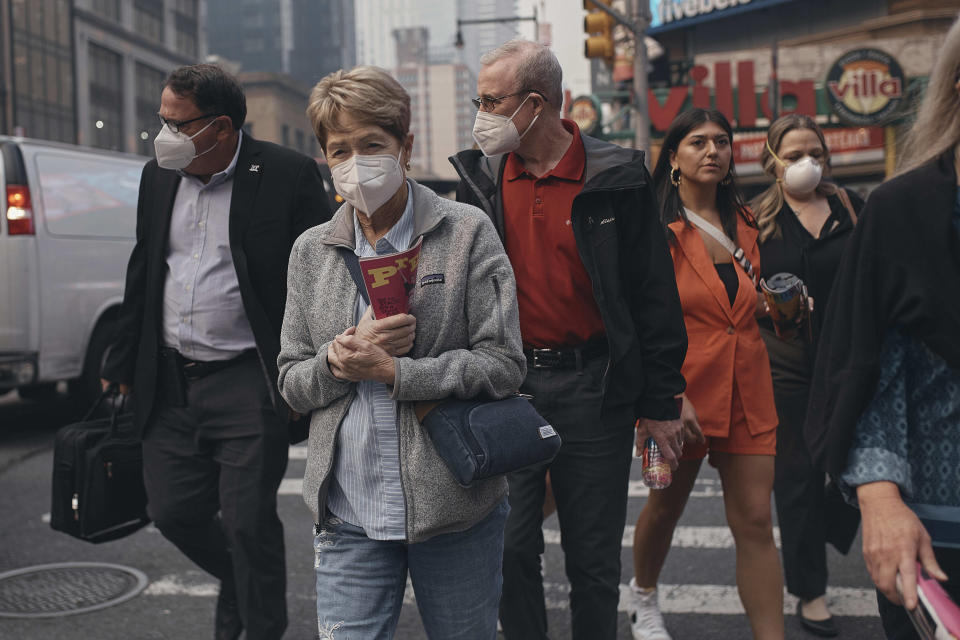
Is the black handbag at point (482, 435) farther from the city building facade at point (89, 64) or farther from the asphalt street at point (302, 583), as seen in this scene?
the city building facade at point (89, 64)

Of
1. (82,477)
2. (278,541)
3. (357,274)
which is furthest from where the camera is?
(82,477)

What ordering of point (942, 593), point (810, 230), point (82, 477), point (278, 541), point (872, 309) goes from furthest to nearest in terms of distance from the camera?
point (810, 230)
point (82, 477)
point (278, 541)
point (872, 309)
point (942, 593)

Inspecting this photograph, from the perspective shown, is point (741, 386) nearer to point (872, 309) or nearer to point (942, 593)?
point (872, 309)

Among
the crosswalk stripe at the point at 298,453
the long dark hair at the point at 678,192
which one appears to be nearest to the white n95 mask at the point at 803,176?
the long dark hair at the point at 678,192

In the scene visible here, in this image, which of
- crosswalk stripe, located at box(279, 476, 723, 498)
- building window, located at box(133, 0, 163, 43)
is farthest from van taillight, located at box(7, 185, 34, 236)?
building window, located at box(133, 0, 163, 43)

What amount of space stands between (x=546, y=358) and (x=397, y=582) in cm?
104

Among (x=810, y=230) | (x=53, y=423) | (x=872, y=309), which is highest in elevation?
(x=810, y=230)

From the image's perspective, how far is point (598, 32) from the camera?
1639 cm

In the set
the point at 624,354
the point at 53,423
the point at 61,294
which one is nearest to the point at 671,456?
the point at 624,354

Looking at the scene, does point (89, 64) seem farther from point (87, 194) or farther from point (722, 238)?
point (722, 238)

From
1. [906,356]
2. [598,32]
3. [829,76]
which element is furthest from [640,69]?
[906,356]

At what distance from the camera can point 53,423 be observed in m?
9.62

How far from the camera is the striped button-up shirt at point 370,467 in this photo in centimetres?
244

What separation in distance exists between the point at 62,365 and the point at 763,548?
6495 millimetres
